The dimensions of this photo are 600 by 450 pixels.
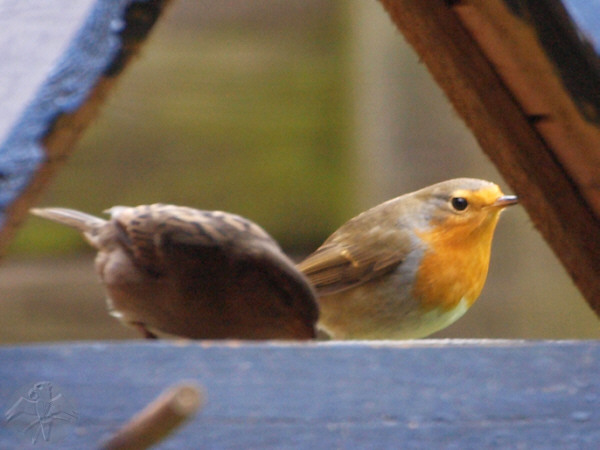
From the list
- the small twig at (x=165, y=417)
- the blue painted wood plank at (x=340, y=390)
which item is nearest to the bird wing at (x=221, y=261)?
the blue painted wood plank at (x=340, y=390)

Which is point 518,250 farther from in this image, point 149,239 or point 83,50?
point 83,50

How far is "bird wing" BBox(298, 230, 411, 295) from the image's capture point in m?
1.49

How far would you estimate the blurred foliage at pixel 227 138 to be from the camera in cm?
253

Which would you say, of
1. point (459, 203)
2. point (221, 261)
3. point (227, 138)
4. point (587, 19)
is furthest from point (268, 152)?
point (587, 19)

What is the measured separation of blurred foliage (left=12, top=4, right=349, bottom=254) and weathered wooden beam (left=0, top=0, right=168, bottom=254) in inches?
72.3

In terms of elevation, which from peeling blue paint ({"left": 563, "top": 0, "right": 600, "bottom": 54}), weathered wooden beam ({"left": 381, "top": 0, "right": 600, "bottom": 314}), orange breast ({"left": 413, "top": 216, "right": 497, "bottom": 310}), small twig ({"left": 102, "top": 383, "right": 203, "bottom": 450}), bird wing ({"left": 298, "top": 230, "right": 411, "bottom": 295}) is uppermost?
small twig ({"left": 102, "top": 383, "right": 203, "bottom": 450})

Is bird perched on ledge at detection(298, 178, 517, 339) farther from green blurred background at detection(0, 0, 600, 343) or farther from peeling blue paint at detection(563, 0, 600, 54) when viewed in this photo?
green blurred background at detection(0, 0, 600, 343)

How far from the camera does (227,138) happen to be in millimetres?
2541

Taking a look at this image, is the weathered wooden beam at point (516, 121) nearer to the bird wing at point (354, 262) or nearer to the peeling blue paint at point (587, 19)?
the peeling blue paint at point (587, 19)

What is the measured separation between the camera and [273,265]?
823 millimetres

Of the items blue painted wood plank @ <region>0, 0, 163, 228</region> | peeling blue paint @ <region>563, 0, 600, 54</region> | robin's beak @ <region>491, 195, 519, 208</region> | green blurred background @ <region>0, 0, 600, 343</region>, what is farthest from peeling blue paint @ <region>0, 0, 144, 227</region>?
green blurred background @ <region>0, 0, 600, 343</region>

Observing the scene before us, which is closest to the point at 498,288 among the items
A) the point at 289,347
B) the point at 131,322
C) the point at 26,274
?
the point at 26,274

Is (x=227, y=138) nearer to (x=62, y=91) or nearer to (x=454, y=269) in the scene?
(x=454, y=269)

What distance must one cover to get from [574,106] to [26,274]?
2058mm
